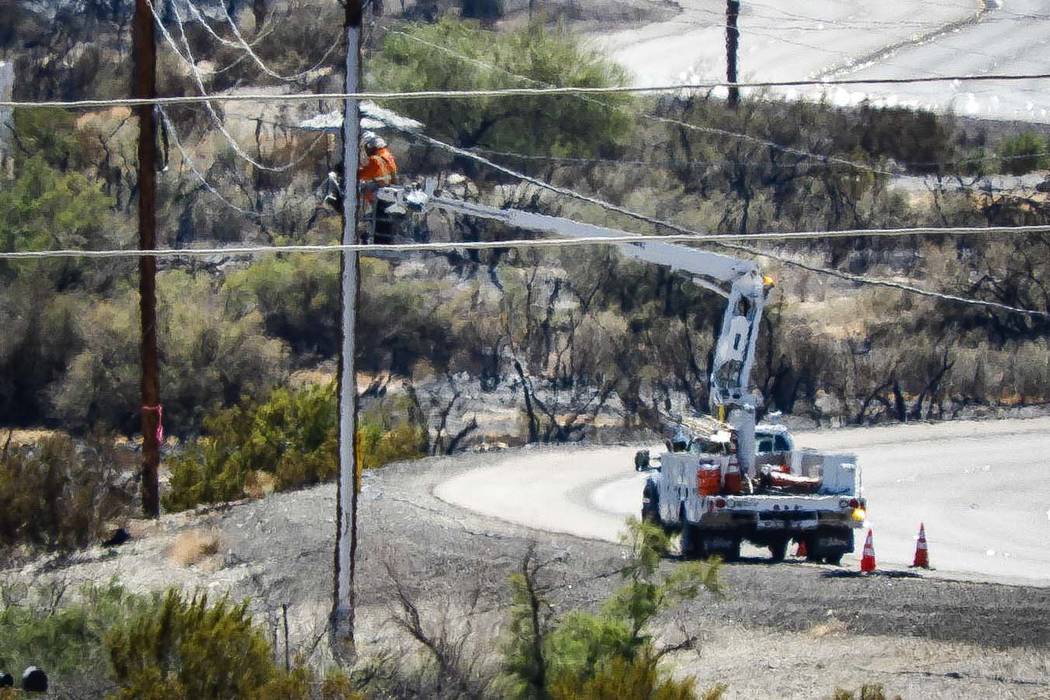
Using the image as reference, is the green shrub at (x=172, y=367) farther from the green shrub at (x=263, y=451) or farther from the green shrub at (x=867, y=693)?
the green shrub at (x=867, y=693)

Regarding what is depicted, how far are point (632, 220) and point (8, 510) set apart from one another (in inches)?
1101

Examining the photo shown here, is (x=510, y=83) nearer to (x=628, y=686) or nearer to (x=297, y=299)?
(x=297, y=299)

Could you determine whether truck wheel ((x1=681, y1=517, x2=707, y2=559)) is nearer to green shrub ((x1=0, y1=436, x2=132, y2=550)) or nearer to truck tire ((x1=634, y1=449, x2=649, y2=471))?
truck tire ((x1=634, y1=449, x2=649, y2=471))

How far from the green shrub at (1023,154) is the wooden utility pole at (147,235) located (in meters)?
35.4

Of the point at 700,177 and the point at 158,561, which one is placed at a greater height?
the point at 700,177

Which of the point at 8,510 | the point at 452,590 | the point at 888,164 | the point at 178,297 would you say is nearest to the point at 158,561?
the point at 8,510

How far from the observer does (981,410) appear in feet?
123

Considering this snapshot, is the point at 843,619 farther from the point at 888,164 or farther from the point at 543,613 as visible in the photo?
the point at 888,164

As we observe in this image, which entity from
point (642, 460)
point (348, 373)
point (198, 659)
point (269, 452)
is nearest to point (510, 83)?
point (269, 452)

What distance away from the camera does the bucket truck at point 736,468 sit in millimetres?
20375

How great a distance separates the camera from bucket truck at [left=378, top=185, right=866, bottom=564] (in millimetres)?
20375

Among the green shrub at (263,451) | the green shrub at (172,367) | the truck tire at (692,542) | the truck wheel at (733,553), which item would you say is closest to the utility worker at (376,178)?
the truck tire at (692,542)

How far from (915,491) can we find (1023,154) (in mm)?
29681

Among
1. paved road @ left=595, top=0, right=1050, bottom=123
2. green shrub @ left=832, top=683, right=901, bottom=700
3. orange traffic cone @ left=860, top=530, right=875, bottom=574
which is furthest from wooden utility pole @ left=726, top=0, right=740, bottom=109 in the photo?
green shrub @ left=832, top=683, right=901, bottom=700
